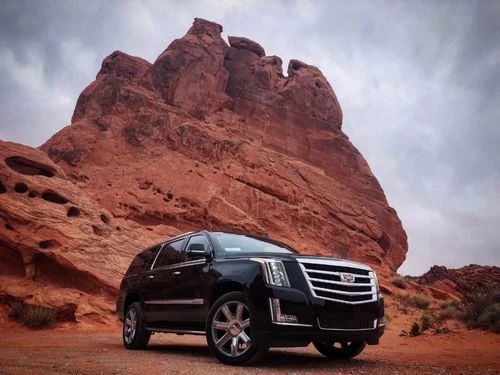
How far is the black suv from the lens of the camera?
5004 millimetres

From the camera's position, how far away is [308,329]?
16.3ft

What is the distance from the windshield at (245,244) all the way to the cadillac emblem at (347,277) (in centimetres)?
133

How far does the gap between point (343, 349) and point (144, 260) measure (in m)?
4.23

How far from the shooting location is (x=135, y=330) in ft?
25.1

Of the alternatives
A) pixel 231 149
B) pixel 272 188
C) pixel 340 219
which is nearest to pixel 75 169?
pixel 231 149

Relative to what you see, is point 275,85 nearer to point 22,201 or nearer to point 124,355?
point 22,201

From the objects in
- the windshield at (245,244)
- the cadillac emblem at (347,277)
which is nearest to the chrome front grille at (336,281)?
the cadillac emblem at (347,277)

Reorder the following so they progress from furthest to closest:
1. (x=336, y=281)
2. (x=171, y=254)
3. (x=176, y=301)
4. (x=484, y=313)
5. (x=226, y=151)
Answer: (x=226, y=151) → (x=484, y=313) → (x=171, y=254) → (x=176, y=301) → (x=336, y=281)

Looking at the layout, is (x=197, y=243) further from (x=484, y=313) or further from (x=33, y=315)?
(x=484, y=313)

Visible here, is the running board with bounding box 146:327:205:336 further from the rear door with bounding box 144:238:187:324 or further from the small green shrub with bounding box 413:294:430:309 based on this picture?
the small green shrub with bounding box 413:294:430:309

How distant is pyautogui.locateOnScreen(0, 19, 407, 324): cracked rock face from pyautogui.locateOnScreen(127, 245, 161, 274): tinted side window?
804 cm

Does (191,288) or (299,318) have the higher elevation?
(191,288)

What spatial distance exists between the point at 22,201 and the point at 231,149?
2020 centimetres

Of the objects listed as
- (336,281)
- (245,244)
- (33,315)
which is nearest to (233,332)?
(336,281)
